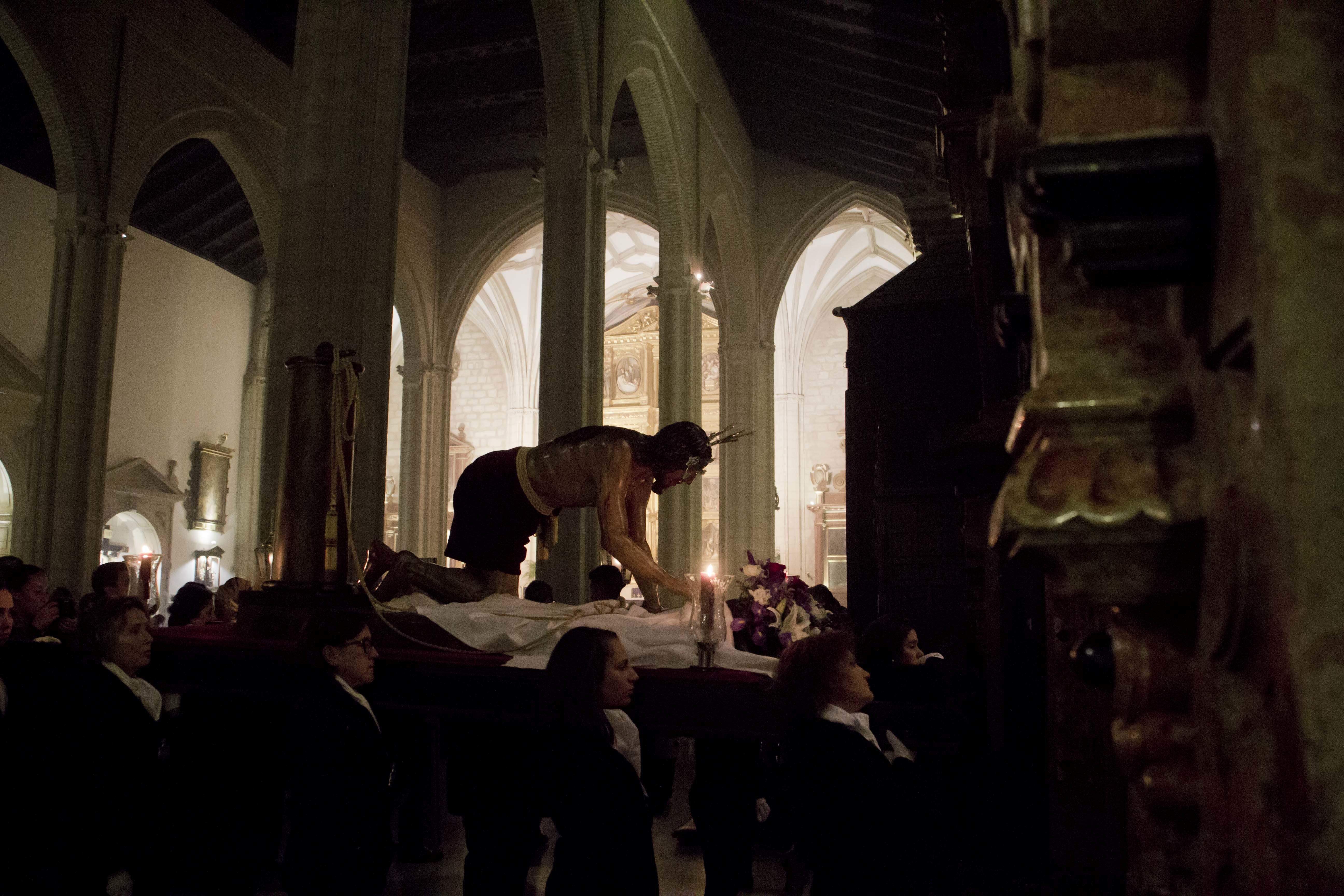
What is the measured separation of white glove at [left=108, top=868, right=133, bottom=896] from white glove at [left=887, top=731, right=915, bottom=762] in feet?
8.27

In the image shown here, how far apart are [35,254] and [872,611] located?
37.8 ft

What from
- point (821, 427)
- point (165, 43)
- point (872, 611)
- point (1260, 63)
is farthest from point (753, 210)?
point (1260, 63)

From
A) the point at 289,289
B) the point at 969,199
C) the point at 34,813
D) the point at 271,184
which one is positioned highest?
the point at 271,184

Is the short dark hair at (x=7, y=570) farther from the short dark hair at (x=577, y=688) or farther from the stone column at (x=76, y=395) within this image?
the stone column at (x=76, y=395)

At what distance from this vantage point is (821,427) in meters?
23.7

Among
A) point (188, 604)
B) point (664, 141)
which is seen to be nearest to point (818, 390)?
point (664, 141)

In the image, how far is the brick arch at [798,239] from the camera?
1739 cm

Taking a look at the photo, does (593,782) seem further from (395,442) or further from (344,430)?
(395,442)

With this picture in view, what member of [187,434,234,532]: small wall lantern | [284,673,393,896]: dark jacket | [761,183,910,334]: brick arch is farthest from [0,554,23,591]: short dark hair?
[761,183,910,334]: brick arch

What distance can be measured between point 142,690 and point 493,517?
5.46 feet

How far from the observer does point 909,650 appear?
163 inches

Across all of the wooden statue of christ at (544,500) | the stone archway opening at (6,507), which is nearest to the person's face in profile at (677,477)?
the wooden statue of christ at (544,500)

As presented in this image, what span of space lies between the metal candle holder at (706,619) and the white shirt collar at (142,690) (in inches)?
60.3

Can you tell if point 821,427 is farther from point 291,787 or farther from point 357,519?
point 291,787
